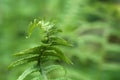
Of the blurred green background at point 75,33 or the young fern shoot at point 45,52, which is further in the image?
the blurred green background at point 75,33

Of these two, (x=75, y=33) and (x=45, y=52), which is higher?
(x=75, y=33)

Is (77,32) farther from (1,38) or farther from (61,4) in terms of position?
(1,38)

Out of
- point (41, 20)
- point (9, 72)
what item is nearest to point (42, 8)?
point (9, 72)

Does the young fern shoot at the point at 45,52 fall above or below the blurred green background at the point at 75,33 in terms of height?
below

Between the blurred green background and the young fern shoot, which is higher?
the blurred green background

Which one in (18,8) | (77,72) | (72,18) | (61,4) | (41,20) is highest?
(18,8)

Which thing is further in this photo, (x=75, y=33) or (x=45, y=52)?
(x=75, y=33)

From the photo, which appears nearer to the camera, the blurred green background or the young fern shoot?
the young fern shoot

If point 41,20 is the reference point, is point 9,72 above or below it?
above
